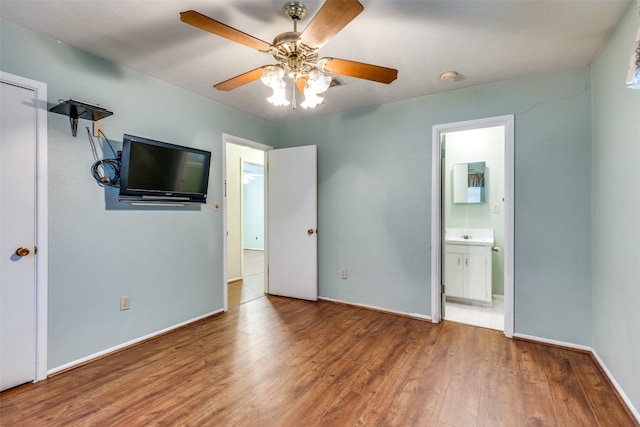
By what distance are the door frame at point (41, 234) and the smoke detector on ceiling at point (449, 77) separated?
10.1 feet

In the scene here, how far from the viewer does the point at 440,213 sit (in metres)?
3.20

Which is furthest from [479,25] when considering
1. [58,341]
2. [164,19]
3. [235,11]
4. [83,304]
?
[58,341]

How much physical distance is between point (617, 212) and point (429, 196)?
1468mm

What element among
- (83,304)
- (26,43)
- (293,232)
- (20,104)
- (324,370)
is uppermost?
(26,43)

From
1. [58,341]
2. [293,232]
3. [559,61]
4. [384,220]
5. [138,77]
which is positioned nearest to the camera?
[58,341]

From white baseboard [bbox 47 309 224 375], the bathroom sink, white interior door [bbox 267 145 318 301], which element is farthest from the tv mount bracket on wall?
the bathroom sink

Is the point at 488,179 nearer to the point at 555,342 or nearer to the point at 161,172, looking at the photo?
the point at 555,342

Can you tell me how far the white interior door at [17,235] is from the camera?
6.36ft

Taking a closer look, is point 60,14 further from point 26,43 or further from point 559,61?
point 559,61

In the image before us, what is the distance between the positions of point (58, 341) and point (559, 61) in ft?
14.3

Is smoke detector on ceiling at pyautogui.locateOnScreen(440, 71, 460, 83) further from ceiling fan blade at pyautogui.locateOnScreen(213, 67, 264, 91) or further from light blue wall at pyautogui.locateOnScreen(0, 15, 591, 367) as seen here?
ceiling fan blade at pyautogui.locateOnScreen(213, 67, 264, 91)

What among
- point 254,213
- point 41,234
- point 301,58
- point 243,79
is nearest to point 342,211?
point 243,79

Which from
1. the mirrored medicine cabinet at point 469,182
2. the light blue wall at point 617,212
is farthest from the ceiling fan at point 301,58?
the mirrored medicine cabinet at point 469,182

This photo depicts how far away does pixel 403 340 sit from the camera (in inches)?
109
